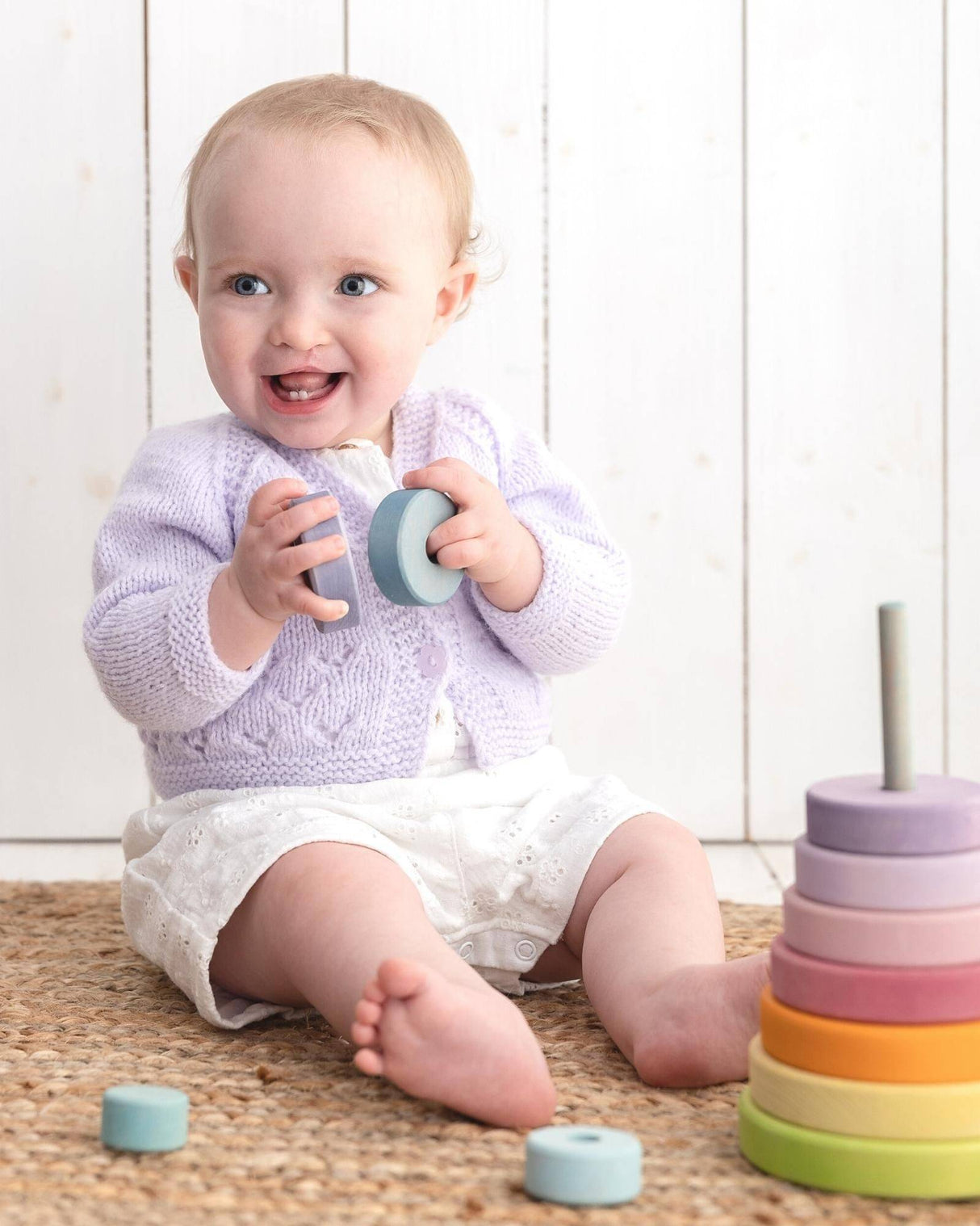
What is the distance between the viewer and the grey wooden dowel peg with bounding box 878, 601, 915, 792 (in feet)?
2.10

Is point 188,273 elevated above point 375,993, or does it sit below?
above

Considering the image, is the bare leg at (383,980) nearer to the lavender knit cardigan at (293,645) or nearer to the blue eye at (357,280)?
the lavender knit cardigan at (293,645)

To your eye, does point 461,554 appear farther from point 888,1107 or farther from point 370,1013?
point 888,1107

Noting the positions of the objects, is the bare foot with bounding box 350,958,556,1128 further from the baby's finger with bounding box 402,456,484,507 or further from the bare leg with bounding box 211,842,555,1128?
the baby's finger with bounding box 402,456,484,507

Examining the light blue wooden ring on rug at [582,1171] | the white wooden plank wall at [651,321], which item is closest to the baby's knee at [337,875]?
the light blue wooden ring on rug at [582,1171]

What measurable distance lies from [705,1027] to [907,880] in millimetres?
187

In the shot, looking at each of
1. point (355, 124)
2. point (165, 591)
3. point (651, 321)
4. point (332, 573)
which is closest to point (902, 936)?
point (332, 573)

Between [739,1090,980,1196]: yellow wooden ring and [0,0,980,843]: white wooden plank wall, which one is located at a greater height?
[0,0,980,843]: white wooden plank wall

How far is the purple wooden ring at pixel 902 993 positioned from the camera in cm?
62

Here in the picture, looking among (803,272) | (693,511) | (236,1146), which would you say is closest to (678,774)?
(693,511)

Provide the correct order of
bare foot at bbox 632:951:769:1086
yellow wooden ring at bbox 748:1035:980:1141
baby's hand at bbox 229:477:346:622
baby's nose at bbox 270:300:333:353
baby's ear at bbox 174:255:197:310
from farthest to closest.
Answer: baby's ear at bbox 174:255:197:310
baby's nose at bbox 270:300:333:353
baby's hand at bbox 229:477:346:622
bare foot at bbox 632:951:769:1086
yellow wooden ring at bbox 748:1035:980:1141

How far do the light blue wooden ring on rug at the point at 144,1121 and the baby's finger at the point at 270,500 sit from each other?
1.07 feet

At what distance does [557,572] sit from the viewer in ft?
3.31

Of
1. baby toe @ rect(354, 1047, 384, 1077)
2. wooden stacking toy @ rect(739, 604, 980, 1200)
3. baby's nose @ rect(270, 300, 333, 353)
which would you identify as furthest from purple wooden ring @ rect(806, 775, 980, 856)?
baby's nose @ rect(270, 300, 333, 353)
